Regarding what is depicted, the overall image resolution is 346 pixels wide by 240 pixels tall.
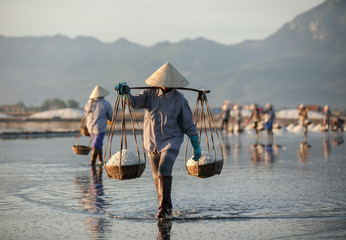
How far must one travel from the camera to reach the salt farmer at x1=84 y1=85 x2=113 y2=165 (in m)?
14.8

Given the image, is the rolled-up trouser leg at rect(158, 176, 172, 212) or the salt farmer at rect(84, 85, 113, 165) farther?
the salt farmer at rect(84, 85, 113, 165)

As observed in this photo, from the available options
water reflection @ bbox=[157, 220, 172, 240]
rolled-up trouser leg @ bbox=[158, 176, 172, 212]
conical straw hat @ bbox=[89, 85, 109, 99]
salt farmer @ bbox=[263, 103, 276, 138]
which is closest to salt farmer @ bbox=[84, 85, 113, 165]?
conical straw hat @ bbox=[89, 85, 109, 99]

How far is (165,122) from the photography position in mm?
8039

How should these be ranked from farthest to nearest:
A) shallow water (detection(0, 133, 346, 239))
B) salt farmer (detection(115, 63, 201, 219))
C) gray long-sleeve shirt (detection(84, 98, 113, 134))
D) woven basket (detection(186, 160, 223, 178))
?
gray long-sleeve shirt (detection(84, 98, 113, 134)), woven basket (detection(186, 160, 223, 178)), salt farmer (detection(115, 63, 201, 219)), shallow water (detection(0, 133, 346, 239))

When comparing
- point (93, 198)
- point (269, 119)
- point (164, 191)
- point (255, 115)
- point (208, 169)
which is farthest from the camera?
point (255, 115)

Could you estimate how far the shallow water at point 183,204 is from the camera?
692 centimetres

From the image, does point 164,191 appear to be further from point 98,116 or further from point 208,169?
point 98,116

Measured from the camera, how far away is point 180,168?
1490 centimetres

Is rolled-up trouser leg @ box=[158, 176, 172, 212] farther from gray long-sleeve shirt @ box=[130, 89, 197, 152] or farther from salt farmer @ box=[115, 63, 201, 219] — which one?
gray long-sleeve shirt @ box=[130, 89, 197, 152]

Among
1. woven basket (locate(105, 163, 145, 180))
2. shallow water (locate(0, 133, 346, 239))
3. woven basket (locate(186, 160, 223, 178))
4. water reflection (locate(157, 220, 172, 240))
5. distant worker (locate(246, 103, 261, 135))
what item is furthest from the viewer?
distant worker (locate(246, 103, 261, 135))

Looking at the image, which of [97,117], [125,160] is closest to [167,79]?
[125,160]

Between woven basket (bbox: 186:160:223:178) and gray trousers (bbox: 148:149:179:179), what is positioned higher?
gray trousers (bbox: 148:149:179:179)

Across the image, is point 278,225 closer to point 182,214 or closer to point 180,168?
point 182,214

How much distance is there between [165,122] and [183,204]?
1.52 meters
